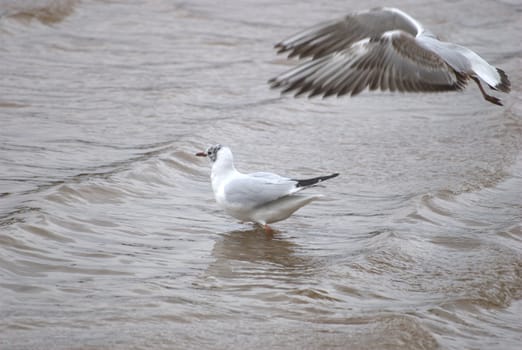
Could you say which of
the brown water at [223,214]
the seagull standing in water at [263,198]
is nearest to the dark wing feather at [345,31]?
the seagull standing in water at [263,198]

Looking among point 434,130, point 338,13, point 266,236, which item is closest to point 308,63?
point 266,236

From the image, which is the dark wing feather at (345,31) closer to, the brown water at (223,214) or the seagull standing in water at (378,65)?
the seagull standing in water at (378,65)

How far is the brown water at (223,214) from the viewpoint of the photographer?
530 centimetres

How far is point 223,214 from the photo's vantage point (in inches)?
306

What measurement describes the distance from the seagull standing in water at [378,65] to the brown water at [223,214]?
118 cm

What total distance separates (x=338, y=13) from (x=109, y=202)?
10.4 m

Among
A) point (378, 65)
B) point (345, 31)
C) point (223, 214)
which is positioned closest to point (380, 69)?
point (378, 65)

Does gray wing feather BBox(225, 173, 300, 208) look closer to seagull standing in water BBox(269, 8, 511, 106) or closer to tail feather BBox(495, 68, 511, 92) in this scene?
seagull standing in water BBox(269, 8, 511, 106)

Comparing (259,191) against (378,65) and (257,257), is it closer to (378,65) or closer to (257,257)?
(257,257)

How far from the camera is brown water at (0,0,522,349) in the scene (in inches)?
209

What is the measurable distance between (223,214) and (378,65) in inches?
74.6

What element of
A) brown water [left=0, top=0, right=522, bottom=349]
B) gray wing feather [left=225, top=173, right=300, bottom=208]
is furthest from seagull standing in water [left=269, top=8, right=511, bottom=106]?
brown water [left=0, top=0, right=522, bottom=349]

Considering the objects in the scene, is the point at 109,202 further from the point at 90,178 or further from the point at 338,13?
the point at 338,13

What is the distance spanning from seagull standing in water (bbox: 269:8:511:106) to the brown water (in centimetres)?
118
